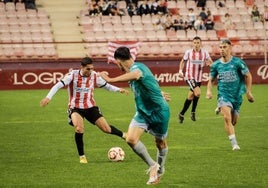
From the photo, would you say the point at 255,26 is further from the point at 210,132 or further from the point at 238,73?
the point at 238,73

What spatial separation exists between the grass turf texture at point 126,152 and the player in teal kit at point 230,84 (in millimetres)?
581

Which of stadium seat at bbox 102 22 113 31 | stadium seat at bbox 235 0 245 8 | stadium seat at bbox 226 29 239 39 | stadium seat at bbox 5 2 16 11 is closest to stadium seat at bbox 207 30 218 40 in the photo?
stadium seat at bbox 226 29 239 39

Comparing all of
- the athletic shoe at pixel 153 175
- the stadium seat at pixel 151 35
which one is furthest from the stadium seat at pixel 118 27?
the athletic shoe at pixel 153 175

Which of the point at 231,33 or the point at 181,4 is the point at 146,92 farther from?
the point at 181,4

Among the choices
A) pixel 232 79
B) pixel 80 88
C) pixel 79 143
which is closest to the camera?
pixel 79 143

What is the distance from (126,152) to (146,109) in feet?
11.9

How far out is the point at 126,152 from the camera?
14.3m

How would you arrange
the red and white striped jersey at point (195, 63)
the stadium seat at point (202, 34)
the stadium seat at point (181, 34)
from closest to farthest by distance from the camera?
1. the red and white striped jersey at point (195, 63)
2. the stadium seat at point (181, 34)
3. the stadium seat at point (202, 34)

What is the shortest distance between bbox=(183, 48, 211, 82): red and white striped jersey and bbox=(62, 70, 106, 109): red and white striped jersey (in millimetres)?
7620

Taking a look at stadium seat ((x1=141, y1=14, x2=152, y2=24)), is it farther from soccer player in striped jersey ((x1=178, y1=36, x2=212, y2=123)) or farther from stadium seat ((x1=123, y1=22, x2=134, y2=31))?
soccer player in striped jersey ((x1=178, y1=36, x2=212, y2=123))

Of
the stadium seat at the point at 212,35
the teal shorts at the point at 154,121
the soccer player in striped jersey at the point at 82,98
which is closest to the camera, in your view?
the teal shorts at the point at 154,121

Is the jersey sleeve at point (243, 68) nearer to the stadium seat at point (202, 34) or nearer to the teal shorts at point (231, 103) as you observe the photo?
the teal shorts at point (231, 103)

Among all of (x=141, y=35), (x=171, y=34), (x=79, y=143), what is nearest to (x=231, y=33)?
(x=171, y=34)

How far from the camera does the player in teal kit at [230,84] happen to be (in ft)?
47.3
